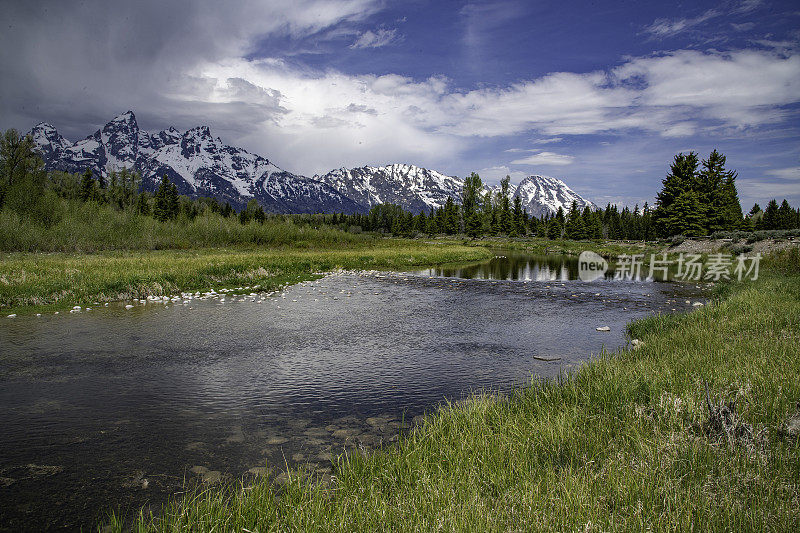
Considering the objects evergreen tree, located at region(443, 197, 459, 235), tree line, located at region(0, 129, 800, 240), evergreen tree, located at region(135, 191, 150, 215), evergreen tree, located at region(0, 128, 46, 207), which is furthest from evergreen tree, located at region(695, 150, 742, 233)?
evergreen tree, located at region(135, 191, 150, 215)

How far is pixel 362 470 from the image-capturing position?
5418 mm

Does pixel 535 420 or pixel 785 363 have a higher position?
pixel 785 363

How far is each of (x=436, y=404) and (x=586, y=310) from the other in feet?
45.9

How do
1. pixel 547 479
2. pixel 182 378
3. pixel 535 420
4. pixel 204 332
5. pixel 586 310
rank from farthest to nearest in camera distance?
pixel 586 310, pixel 204 332, pixel 182 378, pixel 535 420, pixel 547 479

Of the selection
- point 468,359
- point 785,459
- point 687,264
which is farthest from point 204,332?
point 687,264

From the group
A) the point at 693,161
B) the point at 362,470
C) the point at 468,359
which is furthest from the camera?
the point at 693,161

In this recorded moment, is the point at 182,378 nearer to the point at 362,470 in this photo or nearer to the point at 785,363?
the point at 362,470

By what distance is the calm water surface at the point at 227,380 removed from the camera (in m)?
6.01

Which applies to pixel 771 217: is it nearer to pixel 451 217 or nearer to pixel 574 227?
pixel 574 227

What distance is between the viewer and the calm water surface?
19.7 ft

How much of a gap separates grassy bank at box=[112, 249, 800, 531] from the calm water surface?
4.12 feet

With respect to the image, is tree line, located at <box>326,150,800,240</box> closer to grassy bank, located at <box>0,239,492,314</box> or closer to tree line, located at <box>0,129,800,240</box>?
tree line, located at <box>0,129,800,240</box>

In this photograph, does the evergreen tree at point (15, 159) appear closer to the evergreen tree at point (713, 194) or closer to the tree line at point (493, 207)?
the tree line at point (493, 207)

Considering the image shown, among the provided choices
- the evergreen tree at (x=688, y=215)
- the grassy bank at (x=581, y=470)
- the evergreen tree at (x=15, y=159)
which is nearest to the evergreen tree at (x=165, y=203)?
the evergreen tree at (x=15, y=159)
